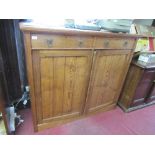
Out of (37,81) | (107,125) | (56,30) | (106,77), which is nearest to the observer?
(56,30)

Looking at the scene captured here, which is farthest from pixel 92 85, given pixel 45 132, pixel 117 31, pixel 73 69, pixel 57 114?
pixel 45 132

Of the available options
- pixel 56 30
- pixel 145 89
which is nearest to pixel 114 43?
pixel 56 30

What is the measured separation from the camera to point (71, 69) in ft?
4.25

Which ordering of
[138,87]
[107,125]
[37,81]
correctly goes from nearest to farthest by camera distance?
[37,81] < [107,125] < [138,87]

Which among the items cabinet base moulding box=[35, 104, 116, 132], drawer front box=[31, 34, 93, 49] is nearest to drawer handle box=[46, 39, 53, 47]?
drawer front box=[31, 34, 93, 49]

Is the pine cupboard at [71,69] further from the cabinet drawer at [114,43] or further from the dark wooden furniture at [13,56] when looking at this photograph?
the dark wooden furniture at [13,56]

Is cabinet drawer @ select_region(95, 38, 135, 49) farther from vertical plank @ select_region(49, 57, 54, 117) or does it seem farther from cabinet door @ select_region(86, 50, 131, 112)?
vertical plank @ select_region(49, 57, 54, 117)

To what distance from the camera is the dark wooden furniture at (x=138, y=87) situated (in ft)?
5.63

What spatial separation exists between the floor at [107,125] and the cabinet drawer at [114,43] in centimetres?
95

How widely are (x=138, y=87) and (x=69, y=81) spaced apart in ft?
3.35

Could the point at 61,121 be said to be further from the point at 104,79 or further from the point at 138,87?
the point at 138,87

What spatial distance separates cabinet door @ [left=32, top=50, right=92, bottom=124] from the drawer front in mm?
52

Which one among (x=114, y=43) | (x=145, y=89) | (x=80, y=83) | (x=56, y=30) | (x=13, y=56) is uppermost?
(x=56, y=30)
